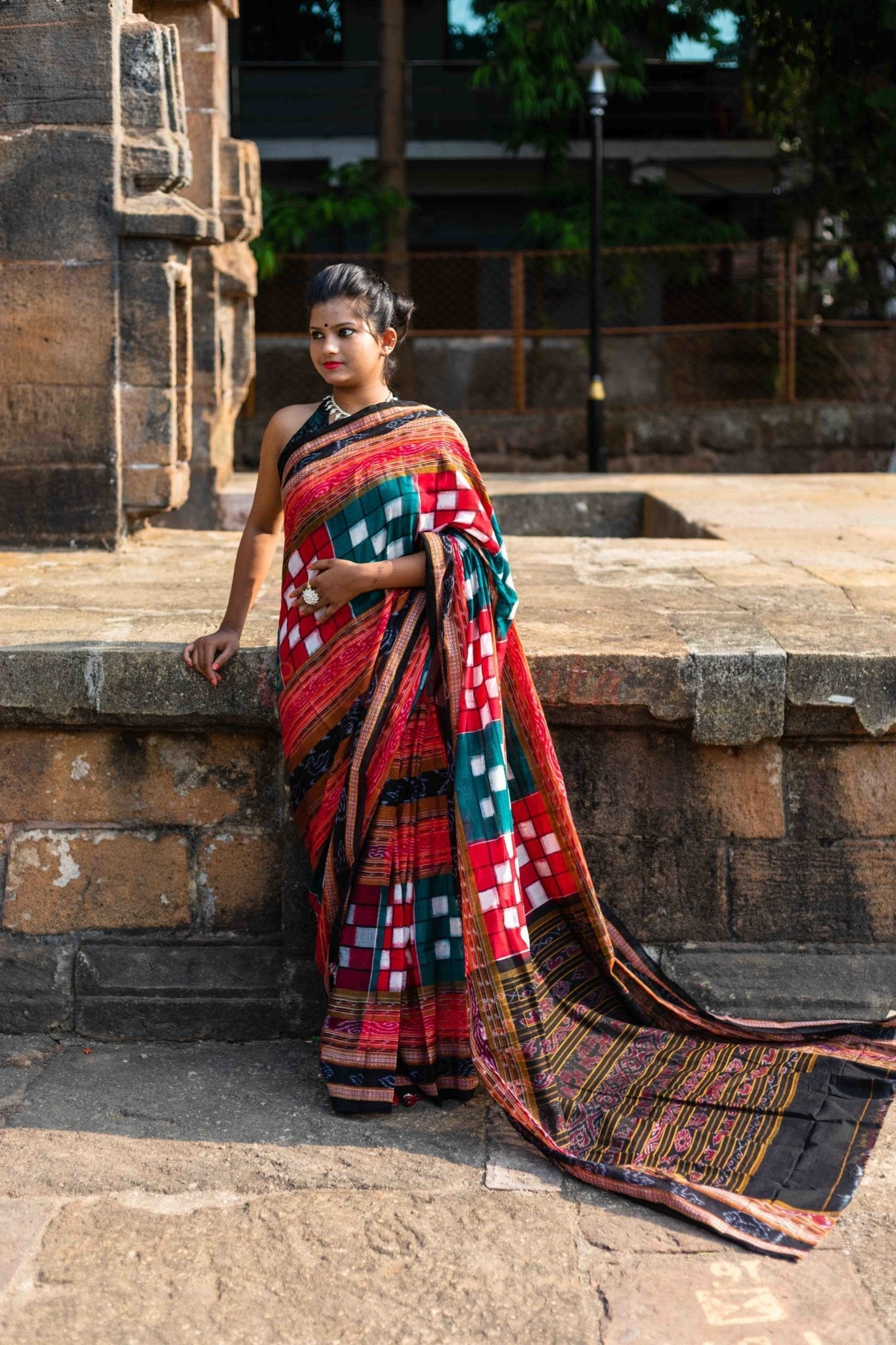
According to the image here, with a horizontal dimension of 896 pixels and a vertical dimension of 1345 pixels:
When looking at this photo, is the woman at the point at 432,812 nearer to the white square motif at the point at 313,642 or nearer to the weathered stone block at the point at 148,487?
the white square motif at the point at 313,642

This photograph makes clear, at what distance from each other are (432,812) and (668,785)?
67cm


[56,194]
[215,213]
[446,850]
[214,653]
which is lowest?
[446,850]

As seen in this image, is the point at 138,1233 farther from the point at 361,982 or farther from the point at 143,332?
the point at 143,332

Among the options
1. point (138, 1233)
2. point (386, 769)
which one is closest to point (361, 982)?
point (386, 769)

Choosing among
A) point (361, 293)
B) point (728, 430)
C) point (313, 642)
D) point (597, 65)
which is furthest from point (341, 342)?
point (728, 430)

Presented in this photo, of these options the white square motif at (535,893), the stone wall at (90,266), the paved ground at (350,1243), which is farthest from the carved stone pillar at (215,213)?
the paved ground at (350,1243)

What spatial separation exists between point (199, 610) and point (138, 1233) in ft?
5.59

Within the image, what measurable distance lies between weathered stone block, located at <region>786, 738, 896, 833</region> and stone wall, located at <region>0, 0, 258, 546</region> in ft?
8.03

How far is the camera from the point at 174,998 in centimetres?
317

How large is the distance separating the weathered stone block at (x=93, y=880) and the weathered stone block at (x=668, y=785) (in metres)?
0.93

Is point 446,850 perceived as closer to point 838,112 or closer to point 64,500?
point 64,500

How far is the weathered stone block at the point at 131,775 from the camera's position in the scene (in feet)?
10.6

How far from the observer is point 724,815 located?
323 cm

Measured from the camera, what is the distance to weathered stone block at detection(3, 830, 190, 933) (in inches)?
Result: 127
